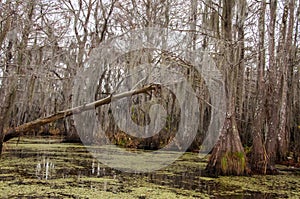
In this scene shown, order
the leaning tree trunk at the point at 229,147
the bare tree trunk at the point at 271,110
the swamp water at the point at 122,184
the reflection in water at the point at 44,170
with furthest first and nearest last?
the bare tree trunk at the point at 271,110 → the leaning tree trunk at the point at 229,147 → the reflection in water at the point at 44,170 → the swamp water at the point at 122,184

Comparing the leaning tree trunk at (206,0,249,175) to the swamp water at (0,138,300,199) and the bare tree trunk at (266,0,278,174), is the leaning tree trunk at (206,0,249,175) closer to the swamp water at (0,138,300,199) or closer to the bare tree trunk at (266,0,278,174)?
the swamp water at (0,138,300,199)

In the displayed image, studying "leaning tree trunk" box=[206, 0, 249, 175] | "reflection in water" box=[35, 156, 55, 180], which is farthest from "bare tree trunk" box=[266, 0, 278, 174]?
"reflection in water" box=[35, 156, 55, 180]

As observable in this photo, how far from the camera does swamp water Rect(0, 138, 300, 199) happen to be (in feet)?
13.1

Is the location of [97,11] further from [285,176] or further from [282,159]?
[285,176]

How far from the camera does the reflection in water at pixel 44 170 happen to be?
4921 mm

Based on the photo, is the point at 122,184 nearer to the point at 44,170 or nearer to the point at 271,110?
the point at 44,170

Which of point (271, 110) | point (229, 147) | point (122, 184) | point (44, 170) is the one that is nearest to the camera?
point (122, 184)

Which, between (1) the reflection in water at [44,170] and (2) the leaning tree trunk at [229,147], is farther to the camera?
(2) the leaning tree trunk at [229,147]

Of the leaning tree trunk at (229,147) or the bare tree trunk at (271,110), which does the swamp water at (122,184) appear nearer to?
the leaning tree trunk at (229,147)

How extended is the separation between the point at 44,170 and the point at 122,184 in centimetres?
152

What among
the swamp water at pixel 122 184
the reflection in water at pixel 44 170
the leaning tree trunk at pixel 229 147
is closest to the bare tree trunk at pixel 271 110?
the swamp water at pixel 122 184

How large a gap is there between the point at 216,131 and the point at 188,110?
3.48ft

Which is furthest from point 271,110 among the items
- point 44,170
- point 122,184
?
point 44,170

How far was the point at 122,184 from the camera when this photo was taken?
4668 mm
